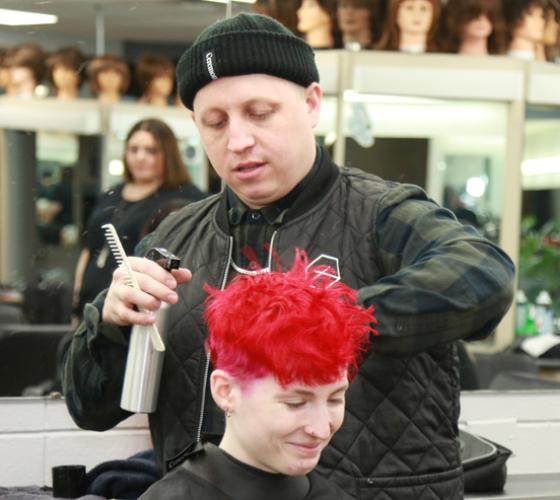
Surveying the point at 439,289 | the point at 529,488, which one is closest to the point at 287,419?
the point at 439,289

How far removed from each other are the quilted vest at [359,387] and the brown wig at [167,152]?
1521 millimetres

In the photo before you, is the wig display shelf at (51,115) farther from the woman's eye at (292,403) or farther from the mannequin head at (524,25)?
the woman's eye at (292,403)

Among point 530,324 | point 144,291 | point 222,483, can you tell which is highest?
point 144,291

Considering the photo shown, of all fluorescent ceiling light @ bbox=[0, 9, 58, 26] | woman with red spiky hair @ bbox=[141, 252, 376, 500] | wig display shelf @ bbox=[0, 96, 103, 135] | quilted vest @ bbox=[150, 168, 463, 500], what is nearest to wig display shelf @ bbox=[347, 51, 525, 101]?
wig display shelf @ bbox=[0, 96, 103, 135]

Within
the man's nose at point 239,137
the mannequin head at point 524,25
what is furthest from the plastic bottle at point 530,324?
the man's nose at point 239,137

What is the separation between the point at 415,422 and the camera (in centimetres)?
152

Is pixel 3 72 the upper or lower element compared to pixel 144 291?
upper

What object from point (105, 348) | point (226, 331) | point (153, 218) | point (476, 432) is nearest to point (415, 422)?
point (226, 331)

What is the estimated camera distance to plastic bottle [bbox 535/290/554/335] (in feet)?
12.3

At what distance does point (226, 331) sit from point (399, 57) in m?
2.40

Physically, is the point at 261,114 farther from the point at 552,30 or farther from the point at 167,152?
the point at 552,30

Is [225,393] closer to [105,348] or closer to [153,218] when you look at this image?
[105,348]

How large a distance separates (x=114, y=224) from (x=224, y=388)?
1885mm

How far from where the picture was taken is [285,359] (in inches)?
49.9
